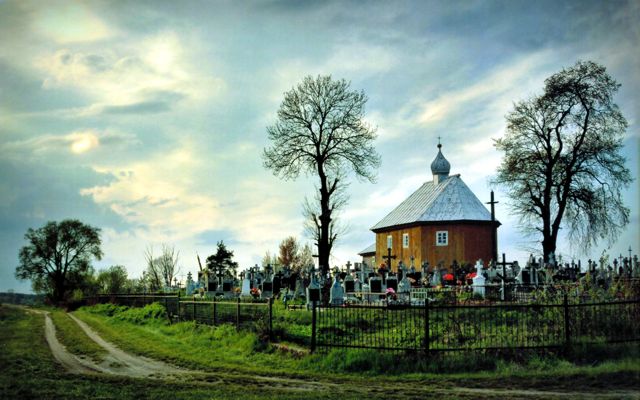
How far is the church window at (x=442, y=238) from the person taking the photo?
38691 millimetres

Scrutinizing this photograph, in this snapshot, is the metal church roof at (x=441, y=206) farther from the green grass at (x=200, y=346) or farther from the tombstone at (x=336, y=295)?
the green grass at (x=200, y=346)

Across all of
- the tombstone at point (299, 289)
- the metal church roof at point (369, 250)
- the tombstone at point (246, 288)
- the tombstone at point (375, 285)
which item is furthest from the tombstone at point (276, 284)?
the metal church roof at point (369, 250)

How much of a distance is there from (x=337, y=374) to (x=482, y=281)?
12819mm

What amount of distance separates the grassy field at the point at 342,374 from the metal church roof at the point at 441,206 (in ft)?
82.4

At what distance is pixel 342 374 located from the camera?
1251cm

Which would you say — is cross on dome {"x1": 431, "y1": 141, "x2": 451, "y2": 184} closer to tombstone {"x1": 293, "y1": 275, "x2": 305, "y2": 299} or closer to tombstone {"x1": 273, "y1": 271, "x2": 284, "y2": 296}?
tombstone {"x1": 273, "y1": 271, "x2": 284, "y2": 296}

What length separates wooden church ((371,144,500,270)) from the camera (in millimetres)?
38188

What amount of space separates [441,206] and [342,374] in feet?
94.1

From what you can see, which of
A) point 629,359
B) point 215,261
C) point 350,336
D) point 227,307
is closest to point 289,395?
point 350,336

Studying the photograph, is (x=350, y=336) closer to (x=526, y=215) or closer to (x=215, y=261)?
(x=526, y=215)

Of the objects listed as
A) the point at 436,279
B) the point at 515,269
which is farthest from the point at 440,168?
the point at 436,279

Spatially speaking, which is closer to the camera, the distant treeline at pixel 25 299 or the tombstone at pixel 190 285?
the tombstone at pixel 190 285

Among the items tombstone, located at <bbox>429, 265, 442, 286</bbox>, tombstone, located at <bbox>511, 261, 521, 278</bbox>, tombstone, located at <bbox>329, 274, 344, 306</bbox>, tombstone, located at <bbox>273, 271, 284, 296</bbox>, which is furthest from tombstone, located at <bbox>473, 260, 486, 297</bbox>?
tombstone, located at <bbox>273, 271, 284, 296</bbox>

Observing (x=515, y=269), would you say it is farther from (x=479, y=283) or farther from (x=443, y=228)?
(x=443, y=228)
